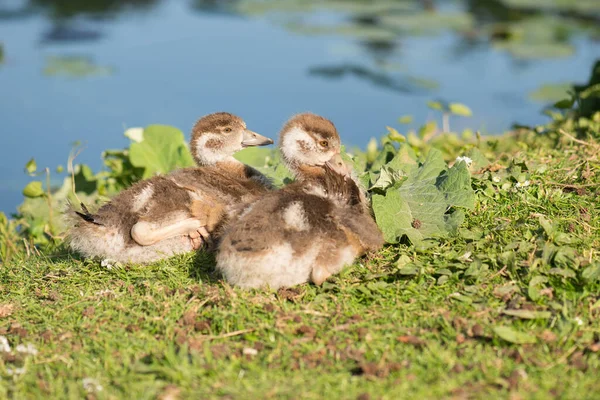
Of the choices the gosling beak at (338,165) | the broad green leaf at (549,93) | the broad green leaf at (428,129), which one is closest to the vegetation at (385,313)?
the gosling beak at (338,165)

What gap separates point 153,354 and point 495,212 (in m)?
2.67

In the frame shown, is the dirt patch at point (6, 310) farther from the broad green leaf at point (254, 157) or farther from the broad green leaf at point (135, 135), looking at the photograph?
the broad green leaf at point (135, 135)

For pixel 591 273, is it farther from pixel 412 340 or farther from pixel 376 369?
pixel 376 369

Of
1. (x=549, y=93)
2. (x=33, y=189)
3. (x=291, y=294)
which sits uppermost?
(x=291, y=294)

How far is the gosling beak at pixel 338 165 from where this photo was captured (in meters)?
5.53

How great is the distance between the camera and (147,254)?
540 centimetres

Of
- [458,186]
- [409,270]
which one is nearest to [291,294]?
[409,270]

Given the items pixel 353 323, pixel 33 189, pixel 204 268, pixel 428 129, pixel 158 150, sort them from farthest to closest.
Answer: pixel 428 129 → pixel 158 150 → pixel 33 189 → pixel 204 268 → pixel 353 323

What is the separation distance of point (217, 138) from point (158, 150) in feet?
5.04

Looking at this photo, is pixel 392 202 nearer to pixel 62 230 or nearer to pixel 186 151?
pixel 186 151

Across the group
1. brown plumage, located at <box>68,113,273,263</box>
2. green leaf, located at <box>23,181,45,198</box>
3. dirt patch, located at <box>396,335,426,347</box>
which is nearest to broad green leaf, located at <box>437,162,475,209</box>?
brown plumage, located at <box>68,113,273,263</box>

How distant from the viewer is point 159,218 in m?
Answer: 5.41

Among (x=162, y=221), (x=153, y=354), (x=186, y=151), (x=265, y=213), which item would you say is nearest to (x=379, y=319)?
(x=265, y=213)

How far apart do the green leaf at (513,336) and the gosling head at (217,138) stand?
2.89 meters
